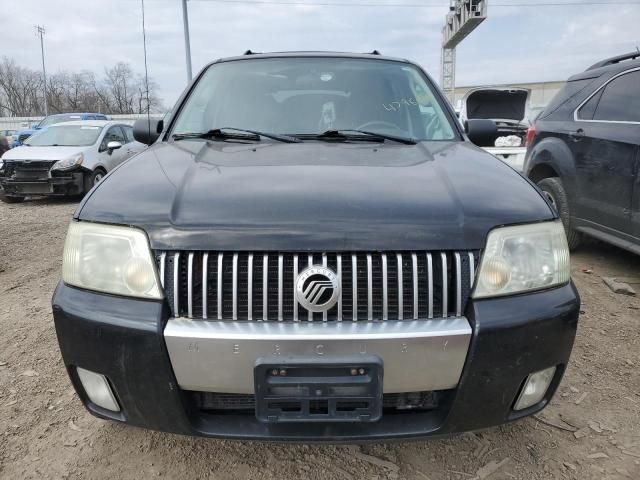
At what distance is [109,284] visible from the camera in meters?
1.55

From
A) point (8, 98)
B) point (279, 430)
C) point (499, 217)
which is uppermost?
point (8, 98)

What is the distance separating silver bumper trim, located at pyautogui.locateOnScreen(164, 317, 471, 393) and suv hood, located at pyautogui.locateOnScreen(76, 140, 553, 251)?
0.24m

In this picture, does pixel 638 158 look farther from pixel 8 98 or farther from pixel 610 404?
pixel 8 98

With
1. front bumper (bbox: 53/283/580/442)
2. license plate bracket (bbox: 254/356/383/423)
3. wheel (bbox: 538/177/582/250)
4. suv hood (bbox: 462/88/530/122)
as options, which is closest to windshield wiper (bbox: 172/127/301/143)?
front bumper (bbox: 53/283/580/442)

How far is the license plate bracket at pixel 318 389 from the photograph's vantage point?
1.41m

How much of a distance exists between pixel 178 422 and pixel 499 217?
1.23 meters

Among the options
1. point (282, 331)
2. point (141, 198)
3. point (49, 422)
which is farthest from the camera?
point (49, 422)

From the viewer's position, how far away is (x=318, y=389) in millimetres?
1429

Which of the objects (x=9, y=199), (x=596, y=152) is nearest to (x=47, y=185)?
(x=9, y=199)

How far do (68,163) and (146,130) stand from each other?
6757mm

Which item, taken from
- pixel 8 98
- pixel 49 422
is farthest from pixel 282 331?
pixel 8 98

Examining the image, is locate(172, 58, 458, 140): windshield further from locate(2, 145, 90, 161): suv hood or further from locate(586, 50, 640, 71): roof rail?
locate(2, 145, 90, 161): suv hood

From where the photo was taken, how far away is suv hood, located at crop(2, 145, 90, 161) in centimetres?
866

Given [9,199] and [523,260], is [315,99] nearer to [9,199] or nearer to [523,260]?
[523,260]
